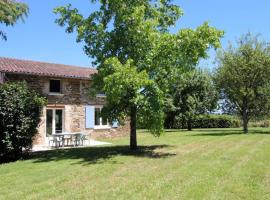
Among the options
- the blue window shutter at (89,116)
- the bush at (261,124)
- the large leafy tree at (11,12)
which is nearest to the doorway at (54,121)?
the blue window shutter at (89,116)

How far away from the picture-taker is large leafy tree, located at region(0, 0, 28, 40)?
9.97m

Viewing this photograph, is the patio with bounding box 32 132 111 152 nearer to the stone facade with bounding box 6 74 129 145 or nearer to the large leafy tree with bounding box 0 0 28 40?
the stone facade with bounding box 6 74 129 145

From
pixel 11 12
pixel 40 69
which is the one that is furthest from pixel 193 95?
pixel 11 12

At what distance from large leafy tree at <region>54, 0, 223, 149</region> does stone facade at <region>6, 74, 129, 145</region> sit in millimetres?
7581

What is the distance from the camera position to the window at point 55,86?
2412cm

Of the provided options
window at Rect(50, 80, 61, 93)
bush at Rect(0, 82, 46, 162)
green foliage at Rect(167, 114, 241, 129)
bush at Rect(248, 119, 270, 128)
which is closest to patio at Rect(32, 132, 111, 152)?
window at Rect(50, 80, 61, 93)

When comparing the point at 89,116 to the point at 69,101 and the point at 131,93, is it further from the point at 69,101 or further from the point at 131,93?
the point at 131,93

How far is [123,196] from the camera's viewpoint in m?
7.98

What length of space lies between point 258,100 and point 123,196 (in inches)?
994

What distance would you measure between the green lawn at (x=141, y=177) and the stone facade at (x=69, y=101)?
910 cm

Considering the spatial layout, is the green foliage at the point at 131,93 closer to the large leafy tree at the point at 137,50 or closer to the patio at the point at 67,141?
the large leafy tree at the point at 137,50

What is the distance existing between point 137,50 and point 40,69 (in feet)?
34.3

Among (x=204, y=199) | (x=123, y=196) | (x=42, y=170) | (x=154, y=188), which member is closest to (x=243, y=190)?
(x=204, y=199)

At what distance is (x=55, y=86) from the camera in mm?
24312
